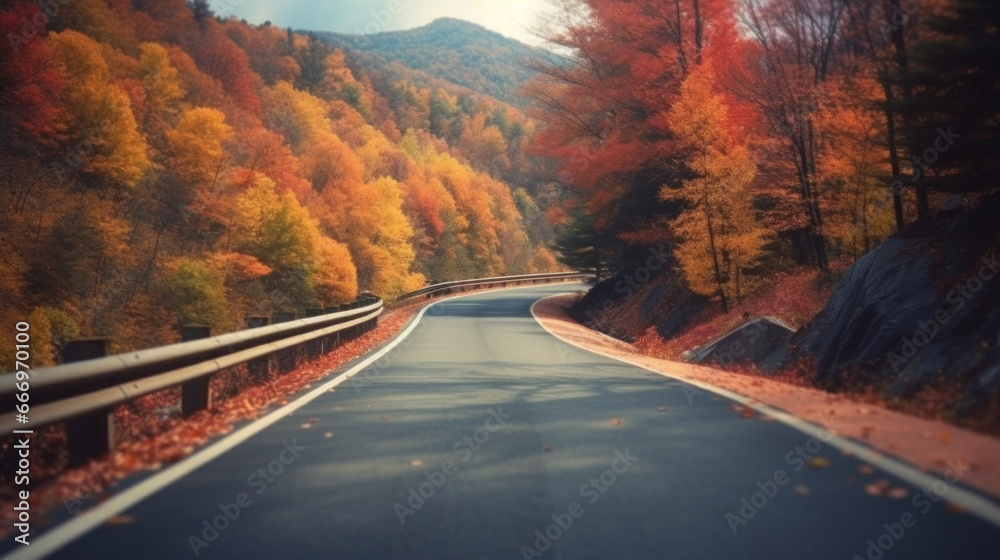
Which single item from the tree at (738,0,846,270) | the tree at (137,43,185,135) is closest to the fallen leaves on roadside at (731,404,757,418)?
the tree at (738,0,846,270)

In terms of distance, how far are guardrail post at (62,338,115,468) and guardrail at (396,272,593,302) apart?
1584 inches

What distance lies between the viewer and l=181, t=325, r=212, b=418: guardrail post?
7.92 m

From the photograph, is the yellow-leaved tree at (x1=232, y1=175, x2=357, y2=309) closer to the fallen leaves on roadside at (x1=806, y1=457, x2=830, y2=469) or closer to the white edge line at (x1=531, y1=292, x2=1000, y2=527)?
the white edge line at (x1=531, y1=292, x2=1000, y2=527)

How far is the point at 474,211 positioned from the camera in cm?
9894

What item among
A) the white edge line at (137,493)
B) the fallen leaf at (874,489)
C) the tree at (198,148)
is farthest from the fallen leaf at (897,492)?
the tree at (198,148)

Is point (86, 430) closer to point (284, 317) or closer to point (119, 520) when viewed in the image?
point (119, 520)

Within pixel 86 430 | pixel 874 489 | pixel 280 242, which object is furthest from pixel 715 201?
pixel 280 242

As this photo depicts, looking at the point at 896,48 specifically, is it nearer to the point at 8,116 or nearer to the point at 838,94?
the point at 838,94

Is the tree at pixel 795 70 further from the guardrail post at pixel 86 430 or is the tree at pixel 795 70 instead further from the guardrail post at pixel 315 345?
the guardrail post at pixel 86 430

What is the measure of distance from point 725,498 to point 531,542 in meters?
1.38

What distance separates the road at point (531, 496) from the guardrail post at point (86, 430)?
0.89m

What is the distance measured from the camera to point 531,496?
475 centimetres

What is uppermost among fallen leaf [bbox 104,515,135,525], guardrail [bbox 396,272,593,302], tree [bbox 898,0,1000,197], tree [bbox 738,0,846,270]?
tree [bbox 738,0,846,270]

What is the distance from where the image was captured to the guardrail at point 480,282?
49000 millimetres
